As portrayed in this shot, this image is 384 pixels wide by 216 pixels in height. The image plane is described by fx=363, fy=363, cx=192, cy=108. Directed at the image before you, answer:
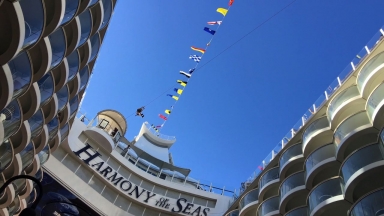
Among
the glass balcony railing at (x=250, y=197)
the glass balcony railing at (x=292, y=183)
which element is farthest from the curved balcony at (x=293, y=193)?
the glass balcony railing at (x=250, y=197)

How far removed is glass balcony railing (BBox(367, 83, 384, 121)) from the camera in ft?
54.5

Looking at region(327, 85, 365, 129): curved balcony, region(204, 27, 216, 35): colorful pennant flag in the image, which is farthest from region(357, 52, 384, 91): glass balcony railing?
region(204, 27, 216, 35): colorful pennant flag

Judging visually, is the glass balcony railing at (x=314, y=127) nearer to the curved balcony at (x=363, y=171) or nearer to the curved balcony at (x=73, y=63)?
the curved balcony at (x=363, y=171)

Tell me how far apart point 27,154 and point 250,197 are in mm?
14334

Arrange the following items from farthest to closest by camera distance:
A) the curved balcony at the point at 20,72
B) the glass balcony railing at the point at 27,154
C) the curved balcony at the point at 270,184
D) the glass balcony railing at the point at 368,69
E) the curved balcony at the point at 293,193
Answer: the curved balcony at the point at 270,184
the curved balcony at the point at 293,193
the glass balcony railing at the point at 368,69
the glass balcony railing at the point at 27,154
the curved balcony at the point at 20,72

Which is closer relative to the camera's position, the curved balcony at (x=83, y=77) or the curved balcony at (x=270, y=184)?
the curved balcony at (x=83, y=77)

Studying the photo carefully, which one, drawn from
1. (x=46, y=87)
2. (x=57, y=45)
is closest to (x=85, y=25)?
(x=57, y=45)

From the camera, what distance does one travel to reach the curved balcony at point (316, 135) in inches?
803

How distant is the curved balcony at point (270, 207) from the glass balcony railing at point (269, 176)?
1.86 metres

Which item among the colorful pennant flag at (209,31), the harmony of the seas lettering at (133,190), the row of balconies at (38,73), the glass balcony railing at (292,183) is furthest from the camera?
the harmony of the seas lettering at (133,190)

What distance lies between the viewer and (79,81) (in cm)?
1952

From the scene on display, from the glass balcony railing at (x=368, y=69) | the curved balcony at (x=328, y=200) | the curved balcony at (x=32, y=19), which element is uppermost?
the glass balcony railing at (x=368, y=69)

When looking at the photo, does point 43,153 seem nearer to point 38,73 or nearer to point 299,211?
point 38,73

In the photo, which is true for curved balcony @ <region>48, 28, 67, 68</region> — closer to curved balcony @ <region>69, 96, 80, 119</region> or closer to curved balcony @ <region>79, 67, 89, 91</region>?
curved balcony @ <region>79, 67, 89, 91</region>
